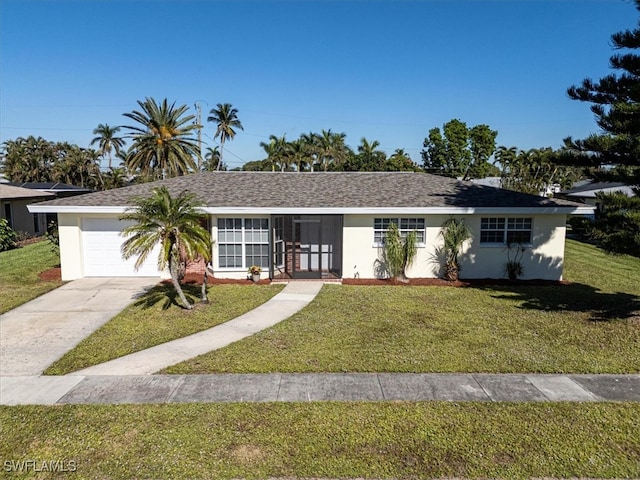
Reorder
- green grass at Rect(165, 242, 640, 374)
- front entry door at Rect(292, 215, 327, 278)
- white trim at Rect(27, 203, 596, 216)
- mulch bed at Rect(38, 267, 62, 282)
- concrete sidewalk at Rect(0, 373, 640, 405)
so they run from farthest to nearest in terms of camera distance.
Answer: front entry door at Rect(292, 215, 327, 278) → mulch bed at Rect(38, 267, 62, 282) → white trim at Rect(27, 203, 596, 216) → green grass at Rect(165, 242, 640, 374) → concrete sidewalk at Rect(0, 373, 640, 405)

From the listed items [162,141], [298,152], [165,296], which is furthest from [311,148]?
[165,296]

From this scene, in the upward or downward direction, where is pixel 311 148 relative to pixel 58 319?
upward

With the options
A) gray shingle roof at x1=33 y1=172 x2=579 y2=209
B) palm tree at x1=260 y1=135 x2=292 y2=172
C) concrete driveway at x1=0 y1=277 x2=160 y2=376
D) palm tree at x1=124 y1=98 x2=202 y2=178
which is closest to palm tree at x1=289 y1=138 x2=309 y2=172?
palm tree at x1=260 y1=135 x2=292 y2=172

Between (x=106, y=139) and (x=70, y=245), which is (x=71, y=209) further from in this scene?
(x=106, y=139)

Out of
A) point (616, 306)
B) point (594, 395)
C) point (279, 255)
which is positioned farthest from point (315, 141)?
point (594, 395)

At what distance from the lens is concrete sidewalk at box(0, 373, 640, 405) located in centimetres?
654

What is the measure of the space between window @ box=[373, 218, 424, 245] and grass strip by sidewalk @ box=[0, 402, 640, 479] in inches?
369

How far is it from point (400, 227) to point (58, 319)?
35.5 feet

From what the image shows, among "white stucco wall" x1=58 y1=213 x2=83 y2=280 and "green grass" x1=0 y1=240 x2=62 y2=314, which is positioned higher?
"white stucco wall" x1=58 y1=213 x2=83 y2=280

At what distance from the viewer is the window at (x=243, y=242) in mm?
15125

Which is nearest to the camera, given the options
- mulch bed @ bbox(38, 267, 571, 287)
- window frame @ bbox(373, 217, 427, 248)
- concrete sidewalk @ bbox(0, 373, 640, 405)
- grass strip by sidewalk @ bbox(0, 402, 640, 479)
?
grass strip by sidewalk @ bbox(0, 402, 640, 479)

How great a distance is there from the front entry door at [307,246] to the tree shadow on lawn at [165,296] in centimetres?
391

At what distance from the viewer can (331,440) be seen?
542 cm

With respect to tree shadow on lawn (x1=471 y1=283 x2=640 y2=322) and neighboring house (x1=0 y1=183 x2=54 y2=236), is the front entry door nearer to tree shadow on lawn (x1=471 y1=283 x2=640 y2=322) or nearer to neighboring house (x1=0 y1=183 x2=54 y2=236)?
tree shadow on lawn (x1=471 y1=283 x2=640 y2=322)
